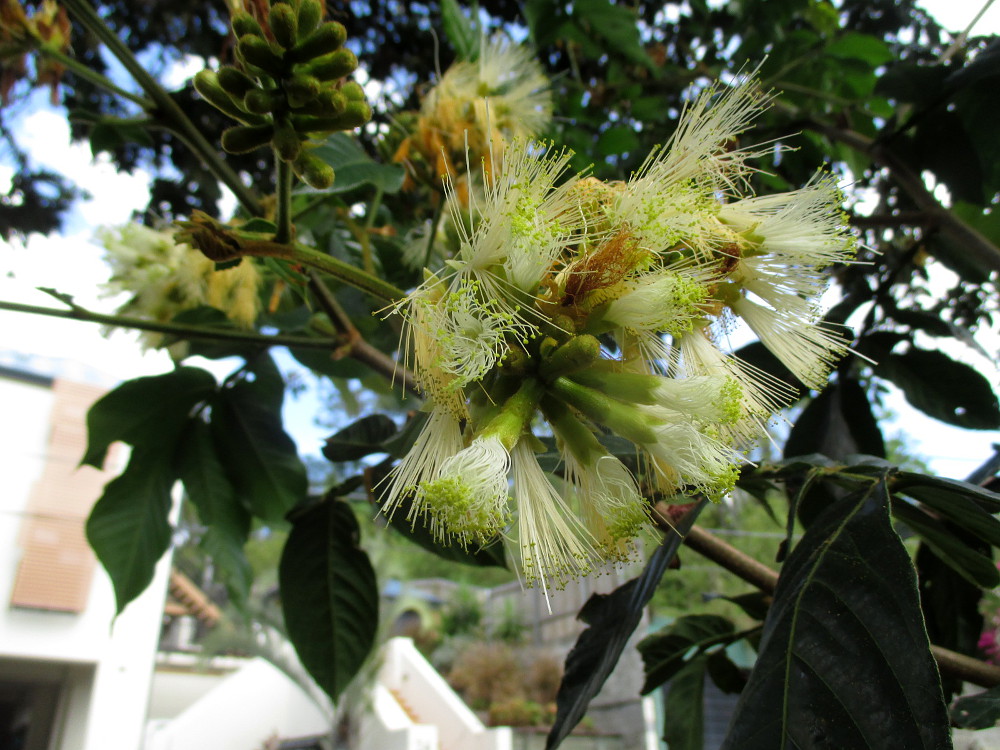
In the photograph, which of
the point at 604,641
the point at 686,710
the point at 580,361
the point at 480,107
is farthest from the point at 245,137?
the point at 686,710

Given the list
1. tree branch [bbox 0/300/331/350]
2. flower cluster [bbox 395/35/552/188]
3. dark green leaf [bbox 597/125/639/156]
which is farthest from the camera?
dark green leaf [bbox 597/125/639/156]

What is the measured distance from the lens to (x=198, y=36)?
2.31 metres

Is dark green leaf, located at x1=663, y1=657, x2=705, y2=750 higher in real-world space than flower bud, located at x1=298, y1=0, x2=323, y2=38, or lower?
lower

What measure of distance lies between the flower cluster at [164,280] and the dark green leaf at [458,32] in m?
0.60

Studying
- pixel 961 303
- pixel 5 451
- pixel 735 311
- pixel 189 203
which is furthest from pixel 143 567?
pixel 5 451

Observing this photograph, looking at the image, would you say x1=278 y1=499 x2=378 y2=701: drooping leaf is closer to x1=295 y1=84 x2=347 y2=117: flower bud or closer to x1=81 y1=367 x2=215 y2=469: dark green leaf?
x1=81 y1=367 x2=215 y2=469: dark green leaf

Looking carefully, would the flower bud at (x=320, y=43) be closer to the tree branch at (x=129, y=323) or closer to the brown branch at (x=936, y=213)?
the tree branch at (x=129, y=323)

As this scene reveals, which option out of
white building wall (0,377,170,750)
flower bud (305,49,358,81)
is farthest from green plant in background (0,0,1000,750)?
white building wall (0,377,170,750)

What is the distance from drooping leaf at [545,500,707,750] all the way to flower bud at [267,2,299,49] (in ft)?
1.70

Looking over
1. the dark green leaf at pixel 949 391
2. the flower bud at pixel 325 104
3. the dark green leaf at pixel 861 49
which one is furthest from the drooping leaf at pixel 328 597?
the dark green leaf at pixel 861 49

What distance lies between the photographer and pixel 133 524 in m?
1.07

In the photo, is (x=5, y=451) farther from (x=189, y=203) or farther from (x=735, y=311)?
(x=735, y=311)

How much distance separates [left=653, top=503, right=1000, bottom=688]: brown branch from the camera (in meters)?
0.71

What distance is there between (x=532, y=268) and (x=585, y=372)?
10 centimetres
